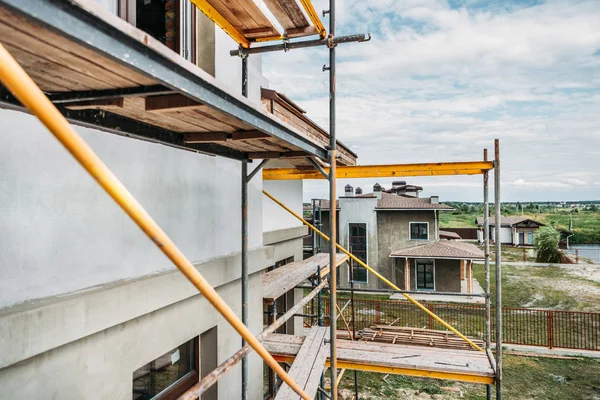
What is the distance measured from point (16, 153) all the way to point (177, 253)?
5.42 feet

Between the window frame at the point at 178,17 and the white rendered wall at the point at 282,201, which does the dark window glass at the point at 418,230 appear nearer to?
A: the white rendered wall at the point at 282,201

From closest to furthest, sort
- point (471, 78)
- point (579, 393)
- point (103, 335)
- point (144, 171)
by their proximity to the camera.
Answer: point (103, 335) < point (144, 171) < point (579, 393) < point (471, 78)

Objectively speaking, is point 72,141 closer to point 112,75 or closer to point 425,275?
point 112,75

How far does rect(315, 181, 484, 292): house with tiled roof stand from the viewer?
24.2 meters

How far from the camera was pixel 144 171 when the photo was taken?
3424 mm

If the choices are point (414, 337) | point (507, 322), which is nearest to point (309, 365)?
point (414, 337)

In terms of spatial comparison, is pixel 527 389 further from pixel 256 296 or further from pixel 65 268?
pixel 65 268

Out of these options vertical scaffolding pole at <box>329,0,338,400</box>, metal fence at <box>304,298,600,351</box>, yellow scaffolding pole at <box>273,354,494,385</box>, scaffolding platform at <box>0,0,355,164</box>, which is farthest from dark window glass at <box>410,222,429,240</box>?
scaffolding platform at <box>0,0,355,164</box>

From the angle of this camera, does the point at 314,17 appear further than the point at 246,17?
Yes

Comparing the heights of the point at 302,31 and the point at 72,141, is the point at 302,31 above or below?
above

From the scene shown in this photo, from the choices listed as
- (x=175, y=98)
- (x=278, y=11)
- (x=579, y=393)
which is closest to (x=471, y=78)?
(x=579, y=393)

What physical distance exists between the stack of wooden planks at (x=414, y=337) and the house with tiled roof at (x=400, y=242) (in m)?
11.1

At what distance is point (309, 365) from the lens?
5.48m

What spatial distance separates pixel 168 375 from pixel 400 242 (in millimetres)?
23365
